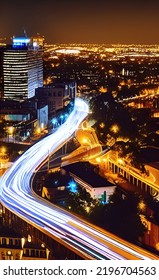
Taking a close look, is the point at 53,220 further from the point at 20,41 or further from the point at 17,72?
the point at 20,41

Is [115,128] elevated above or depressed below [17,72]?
below

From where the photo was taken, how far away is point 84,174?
4.46 m

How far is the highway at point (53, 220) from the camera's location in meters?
2.59

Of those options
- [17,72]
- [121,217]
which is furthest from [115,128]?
[17,72]

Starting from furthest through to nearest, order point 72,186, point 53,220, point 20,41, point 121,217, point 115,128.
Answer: point 20,41 < point 115,128 < point 72,186 < point 121,217 < point 53,220

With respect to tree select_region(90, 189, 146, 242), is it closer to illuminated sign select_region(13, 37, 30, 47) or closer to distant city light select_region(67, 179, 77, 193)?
distant city light select_region(67, 179, 77, 193)

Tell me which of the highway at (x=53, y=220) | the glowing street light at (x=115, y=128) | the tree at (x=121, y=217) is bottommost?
the glowing street light at (x=115, y=128)

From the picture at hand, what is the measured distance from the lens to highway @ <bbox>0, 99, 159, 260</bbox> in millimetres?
2588

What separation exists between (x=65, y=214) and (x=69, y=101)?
6.48 m

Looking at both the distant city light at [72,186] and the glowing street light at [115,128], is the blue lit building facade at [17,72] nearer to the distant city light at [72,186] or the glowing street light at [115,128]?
the glowing street light at [115,128]

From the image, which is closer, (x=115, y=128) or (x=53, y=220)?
(x=53, y=220)

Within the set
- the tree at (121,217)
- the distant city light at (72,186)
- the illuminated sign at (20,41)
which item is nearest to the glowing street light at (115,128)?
the distant city light at (72,186)

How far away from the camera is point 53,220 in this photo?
3.08m

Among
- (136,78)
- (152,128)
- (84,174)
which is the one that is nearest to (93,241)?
(84,174)
